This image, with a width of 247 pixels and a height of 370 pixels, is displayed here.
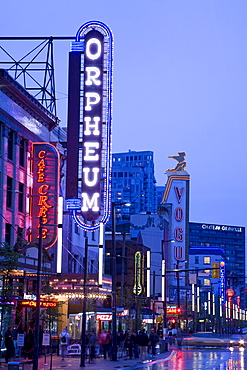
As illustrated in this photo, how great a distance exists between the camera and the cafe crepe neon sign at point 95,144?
55094mm

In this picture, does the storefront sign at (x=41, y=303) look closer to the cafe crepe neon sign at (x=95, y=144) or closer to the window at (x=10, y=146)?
the window at (x=10, y=146)

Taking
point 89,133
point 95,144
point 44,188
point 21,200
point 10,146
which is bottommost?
point 21,200

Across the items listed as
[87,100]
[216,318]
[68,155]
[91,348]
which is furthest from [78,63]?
[216,318]

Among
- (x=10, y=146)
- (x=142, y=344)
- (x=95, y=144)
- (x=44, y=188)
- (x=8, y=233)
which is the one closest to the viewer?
(x=8, y=233)

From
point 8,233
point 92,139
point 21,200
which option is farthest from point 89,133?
point 8,233

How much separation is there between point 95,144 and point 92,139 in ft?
1.75

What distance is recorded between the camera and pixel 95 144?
5506 cm

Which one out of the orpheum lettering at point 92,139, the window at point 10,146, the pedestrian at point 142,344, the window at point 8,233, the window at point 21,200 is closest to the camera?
the window at point 8,233

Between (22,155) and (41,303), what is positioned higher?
(22,155)

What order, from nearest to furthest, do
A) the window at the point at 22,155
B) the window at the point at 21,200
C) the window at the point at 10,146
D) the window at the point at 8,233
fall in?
1. the window at the point at 8,233
2. the window at the point at 10,146
3. the window at the point at 21,200
4. the window at the point at 22,155

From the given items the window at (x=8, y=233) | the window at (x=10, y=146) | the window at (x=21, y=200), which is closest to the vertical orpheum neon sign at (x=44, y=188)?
the window at (x=21, y=200)

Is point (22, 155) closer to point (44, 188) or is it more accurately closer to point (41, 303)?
point (44, 188)

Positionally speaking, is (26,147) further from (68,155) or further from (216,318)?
(216,318)

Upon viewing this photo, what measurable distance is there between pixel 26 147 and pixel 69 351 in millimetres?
15673
